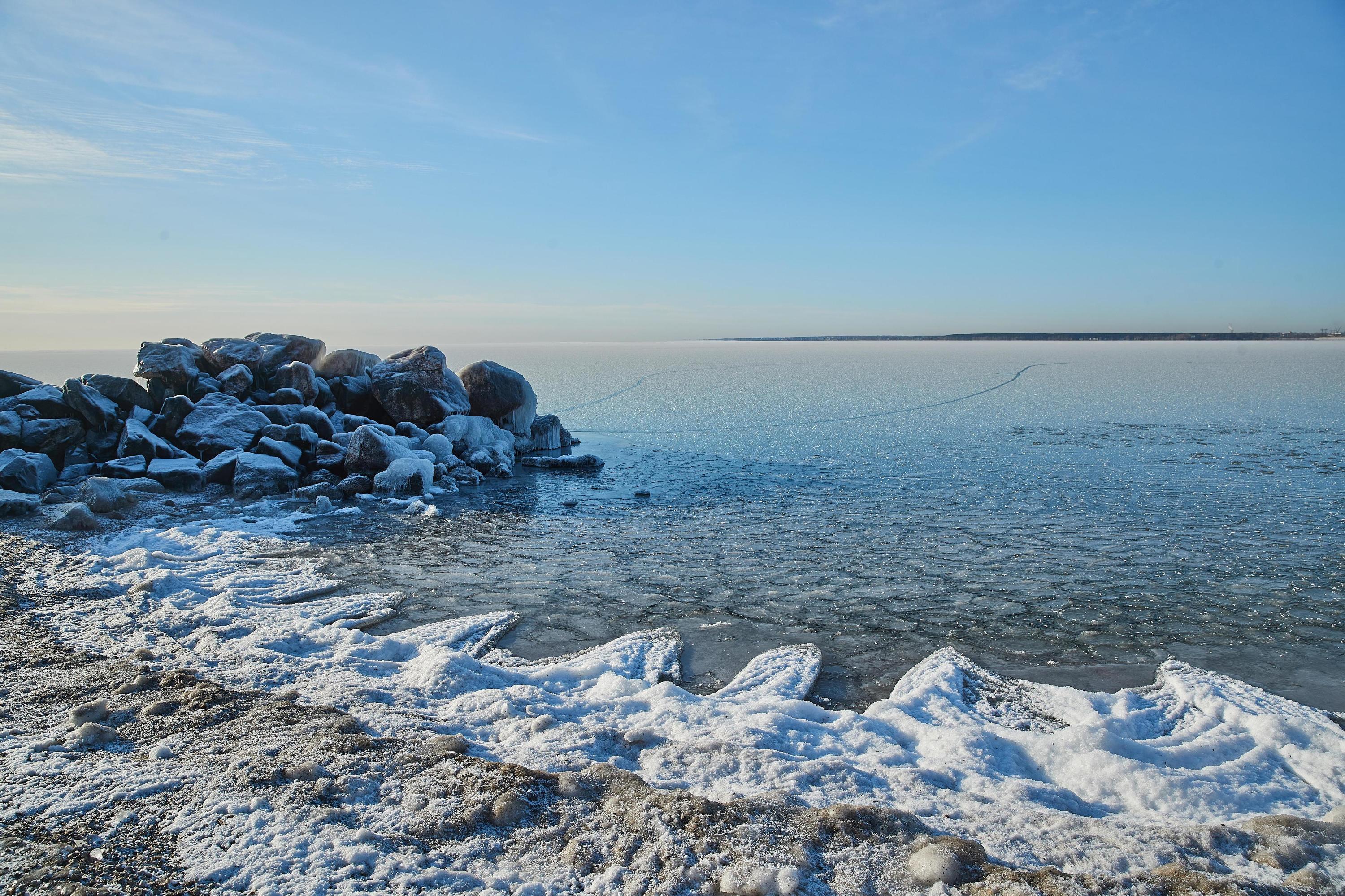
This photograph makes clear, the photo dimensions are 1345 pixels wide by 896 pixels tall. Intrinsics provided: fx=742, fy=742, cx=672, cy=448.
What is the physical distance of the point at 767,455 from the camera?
54.0 ft

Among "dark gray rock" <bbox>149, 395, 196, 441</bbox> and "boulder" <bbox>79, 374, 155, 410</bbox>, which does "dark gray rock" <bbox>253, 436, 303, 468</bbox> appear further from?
"boulder" <bbox>79, 374, 155, 410</bbox>

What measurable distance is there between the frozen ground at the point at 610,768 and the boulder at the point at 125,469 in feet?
23.3

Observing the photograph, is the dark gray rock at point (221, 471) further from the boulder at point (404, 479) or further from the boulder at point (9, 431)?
the boulder at point (9, 431)

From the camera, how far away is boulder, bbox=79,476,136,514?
33.9 ft

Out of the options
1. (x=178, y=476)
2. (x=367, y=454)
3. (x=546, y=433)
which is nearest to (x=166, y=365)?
(x=178, y=476)

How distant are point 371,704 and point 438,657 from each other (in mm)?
735

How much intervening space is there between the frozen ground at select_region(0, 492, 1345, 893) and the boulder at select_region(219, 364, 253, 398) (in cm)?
1030

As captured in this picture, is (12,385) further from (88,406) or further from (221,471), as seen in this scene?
(221,471)

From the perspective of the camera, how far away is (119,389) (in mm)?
14109

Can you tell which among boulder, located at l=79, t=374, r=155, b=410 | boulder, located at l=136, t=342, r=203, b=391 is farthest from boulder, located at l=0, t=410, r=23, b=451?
boulder, located at l=136, t=342, r=203, b=391

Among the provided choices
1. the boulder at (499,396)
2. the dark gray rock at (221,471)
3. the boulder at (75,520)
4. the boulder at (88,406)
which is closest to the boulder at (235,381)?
the boulder at (88,406)

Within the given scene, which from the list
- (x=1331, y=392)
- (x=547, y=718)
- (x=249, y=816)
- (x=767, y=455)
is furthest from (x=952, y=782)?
(x=1331, y=392)

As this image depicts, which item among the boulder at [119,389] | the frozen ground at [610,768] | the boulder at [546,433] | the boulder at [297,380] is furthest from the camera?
the boulder at [546,433]

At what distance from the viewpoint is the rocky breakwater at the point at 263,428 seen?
12125 millimetres
